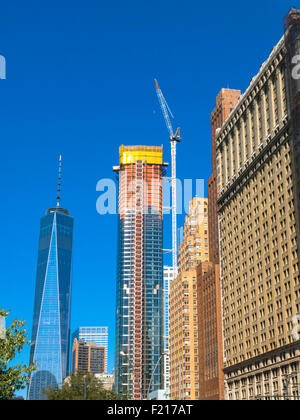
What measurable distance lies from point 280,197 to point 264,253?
1323 centimetres

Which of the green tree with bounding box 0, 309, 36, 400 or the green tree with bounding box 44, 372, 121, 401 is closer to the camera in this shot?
the green tree with bounding box 0, 309, 36, 400

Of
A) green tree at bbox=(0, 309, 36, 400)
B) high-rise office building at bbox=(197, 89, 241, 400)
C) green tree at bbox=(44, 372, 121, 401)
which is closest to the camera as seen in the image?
green tree at bbox=(0, 309, 36, 400)

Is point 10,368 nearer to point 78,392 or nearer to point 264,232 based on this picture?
point 78,392

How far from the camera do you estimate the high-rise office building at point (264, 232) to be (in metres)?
116

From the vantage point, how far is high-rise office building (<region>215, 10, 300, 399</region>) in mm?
116250

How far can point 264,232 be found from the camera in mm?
129500

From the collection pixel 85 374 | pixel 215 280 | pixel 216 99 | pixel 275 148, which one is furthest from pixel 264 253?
pixel 216 99

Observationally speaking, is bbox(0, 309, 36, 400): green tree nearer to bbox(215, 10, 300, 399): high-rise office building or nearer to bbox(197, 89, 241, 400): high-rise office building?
bbox(215, 10, 300, 399): high-rise office building

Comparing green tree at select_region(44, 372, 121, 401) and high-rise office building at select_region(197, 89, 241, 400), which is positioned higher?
high-rise office building at select_region(197, 89, 241, 400)

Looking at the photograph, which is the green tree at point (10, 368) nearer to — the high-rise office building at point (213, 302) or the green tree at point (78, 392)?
the green tree at point (78, 392)

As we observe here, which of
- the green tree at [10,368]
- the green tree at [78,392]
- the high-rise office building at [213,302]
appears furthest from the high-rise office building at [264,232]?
the green tree at [10,368]

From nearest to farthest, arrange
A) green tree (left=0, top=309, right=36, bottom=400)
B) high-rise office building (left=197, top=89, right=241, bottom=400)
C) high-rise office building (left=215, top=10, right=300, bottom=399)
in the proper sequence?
green tree (left=0, top=309, right=36, bottom=400), high-rise office building (left=215, top=10, right=300, bottom=399), high-rise office building (left=197, top=89, right=241, bottom=400)

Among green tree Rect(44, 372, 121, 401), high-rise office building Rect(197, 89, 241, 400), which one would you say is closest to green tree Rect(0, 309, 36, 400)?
green tree Rect(44, 372, 121, 401)

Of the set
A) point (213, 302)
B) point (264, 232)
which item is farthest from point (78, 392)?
point (213, 302)
